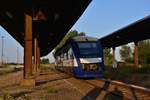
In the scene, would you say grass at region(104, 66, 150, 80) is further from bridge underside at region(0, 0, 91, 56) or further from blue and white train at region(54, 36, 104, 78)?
bridge underside at region(0, 0, 91, 56)

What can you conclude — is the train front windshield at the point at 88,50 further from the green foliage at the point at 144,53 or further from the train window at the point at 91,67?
the green foliage at the point at 144,53

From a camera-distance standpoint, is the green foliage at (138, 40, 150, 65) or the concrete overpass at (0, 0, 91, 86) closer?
the concrete overpass at (0, 0, 91, 86)

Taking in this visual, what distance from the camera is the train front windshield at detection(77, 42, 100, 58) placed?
2737 centimetres

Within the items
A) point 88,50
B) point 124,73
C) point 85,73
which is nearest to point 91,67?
point 85,73

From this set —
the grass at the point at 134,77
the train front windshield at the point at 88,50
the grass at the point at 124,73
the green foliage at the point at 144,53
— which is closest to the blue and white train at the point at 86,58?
the train front windshield at the point at 88,50

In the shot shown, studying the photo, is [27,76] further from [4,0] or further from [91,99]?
[91,99]

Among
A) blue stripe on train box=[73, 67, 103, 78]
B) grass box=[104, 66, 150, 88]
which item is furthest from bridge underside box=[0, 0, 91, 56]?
grass box=[104, 66, 150, 88]

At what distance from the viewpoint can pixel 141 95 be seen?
48.0ft

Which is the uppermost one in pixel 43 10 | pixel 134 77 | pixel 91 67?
pixel 43 10

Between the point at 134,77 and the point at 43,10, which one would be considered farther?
the point at 134,77

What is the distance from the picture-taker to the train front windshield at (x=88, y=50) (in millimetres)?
27369

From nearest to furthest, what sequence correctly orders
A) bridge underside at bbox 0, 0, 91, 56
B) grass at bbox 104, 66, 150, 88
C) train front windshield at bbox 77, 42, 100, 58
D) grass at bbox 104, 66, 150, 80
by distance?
grass at bbox 104, 66, 150, 88
bridge underside at bbox 0, 0, 91, 56
train front windshield at bbox 77, 42, 100, 58
grass at bbox 104, 66, 150, 80

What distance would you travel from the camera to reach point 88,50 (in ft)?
90.8

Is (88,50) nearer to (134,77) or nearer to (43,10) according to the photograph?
(43,10)
